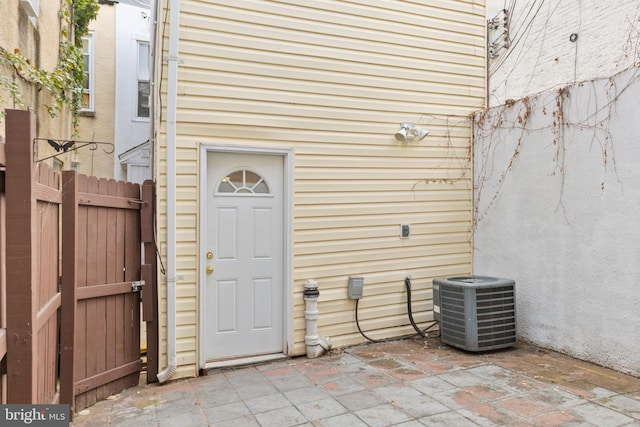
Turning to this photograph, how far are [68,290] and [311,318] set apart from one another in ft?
7.50

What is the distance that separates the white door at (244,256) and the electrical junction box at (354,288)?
77 centimetres

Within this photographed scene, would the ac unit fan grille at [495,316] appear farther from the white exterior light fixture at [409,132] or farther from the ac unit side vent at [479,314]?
the white exterior light fixture at [409,132]

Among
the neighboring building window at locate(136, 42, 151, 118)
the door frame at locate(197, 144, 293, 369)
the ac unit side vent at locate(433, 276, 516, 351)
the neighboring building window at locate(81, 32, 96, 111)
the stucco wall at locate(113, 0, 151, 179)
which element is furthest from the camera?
the neighboring building window at locate(136, 42, 151, 118)

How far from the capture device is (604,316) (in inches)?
162

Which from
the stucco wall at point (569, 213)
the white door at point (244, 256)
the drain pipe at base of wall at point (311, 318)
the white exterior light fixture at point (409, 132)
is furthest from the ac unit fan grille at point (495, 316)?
the white door at point (244, 256)

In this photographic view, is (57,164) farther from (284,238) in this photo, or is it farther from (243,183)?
(284,238)

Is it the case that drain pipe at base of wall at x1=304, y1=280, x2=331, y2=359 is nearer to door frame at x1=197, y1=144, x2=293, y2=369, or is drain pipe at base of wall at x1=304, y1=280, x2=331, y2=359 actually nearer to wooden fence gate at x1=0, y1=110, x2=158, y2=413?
door frame at x1=197, y1=144, x2=293, y2=369

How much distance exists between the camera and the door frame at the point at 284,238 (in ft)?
13.8

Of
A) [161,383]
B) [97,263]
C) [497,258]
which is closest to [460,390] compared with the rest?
[497,258]

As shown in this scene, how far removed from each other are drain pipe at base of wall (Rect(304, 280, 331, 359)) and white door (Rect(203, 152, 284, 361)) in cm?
27

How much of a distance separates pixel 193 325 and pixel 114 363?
0.73 meters

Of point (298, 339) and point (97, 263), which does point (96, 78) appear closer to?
point (97, 263)

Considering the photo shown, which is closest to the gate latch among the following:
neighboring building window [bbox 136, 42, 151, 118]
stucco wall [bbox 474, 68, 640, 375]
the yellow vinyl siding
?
the yellow vinyl siding

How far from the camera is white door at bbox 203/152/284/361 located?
4.35 m
